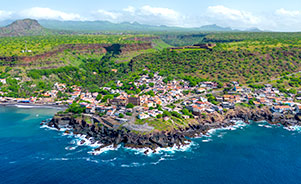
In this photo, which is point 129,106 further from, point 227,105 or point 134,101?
point 227,105

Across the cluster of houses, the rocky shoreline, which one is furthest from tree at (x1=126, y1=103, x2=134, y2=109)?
the cluster of houses

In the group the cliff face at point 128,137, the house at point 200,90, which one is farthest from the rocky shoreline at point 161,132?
the house at point 200,90

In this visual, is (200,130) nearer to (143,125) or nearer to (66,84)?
(143,125)

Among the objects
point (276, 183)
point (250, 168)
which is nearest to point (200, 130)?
point (250, 168)

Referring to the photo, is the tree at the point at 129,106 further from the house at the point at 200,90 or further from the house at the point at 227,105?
the house at the point at 200,90

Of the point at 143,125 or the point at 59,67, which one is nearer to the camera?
the point at 143,125

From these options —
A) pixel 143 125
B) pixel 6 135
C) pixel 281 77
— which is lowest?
pixel 6 135

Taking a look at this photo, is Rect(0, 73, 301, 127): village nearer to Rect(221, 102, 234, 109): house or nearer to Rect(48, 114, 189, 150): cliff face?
Rect(221, 102, 234, 109): house
